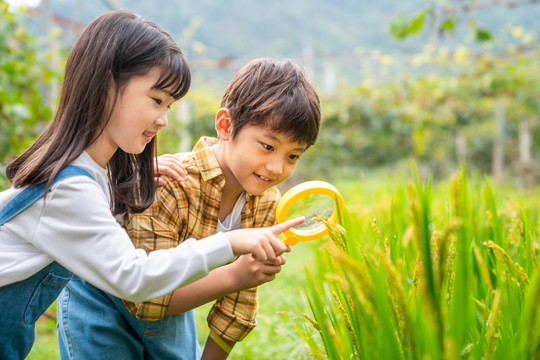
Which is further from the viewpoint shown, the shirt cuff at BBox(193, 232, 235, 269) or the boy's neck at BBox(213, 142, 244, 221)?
the boy's neck at BBox(213, 142, 244, 221)

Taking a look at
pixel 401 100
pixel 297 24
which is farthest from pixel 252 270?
pixel 297 24

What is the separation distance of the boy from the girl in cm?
14

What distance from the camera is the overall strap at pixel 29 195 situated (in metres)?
1.19

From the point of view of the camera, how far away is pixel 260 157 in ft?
4.85

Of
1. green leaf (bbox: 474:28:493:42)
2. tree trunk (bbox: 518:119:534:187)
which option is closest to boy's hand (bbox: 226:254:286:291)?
green leaf (bbox: 474:28:493:42)

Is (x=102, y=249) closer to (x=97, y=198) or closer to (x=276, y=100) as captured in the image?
(x=97, y=198)

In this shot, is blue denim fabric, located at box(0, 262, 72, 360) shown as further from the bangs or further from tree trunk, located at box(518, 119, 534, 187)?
tree trunk, located at box(518, 119, 534, 187)

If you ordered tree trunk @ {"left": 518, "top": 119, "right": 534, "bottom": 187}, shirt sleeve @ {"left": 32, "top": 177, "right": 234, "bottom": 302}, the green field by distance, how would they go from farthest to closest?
→ tree trunk @ {"left": 518, "top": 119, "right": 534, "bottom": 187} → shirt sleeve @ {"left": 32, "top": 177, "right": 234, "bottom": 302} → the green field

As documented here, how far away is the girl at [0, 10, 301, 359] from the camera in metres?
1.12

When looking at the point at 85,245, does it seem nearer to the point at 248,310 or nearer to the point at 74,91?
the point at 74,91

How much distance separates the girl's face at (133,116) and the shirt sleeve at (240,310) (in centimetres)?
51

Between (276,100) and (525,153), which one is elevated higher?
(525,153)

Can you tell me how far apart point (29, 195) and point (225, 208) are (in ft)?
2.16

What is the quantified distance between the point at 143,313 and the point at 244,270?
1.15 ft
